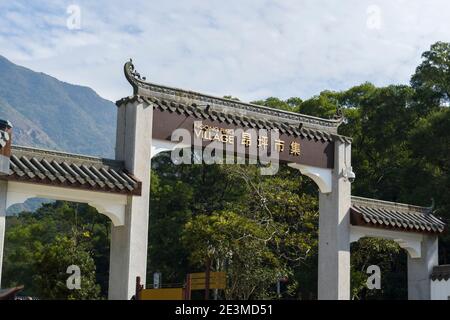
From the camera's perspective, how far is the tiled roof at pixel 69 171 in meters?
10.4

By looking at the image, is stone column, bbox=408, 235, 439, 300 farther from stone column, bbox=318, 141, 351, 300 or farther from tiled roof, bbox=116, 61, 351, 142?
tiled roof, bbox=116, 61, 351, 142

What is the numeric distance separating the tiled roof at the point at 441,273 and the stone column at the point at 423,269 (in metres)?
0.08

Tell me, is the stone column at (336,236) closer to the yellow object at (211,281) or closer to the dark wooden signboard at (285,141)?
the dark wooden signboard at (285,141)

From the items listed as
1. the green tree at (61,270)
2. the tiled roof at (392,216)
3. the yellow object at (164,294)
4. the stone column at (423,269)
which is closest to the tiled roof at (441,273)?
the stone column at (423,269)

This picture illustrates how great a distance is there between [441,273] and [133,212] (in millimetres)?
6282

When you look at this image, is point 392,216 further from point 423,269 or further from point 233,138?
point 233,138

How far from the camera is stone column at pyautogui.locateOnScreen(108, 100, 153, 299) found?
37.1 ft

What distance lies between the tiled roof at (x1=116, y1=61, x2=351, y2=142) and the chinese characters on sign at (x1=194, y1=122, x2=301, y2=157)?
17 centimetres

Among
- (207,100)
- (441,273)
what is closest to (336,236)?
(441,273)

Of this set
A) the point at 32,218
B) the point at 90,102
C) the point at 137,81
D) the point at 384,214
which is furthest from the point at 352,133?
the point at 90,102

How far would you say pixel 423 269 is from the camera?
1460 cm

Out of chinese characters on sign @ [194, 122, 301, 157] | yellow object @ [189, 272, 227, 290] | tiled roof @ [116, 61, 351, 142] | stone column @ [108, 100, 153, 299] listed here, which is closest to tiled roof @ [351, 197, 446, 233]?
tiled roof @ [116, 61, 351, 142]

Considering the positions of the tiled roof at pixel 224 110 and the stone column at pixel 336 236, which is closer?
the tiled roof at pixel 224 110
